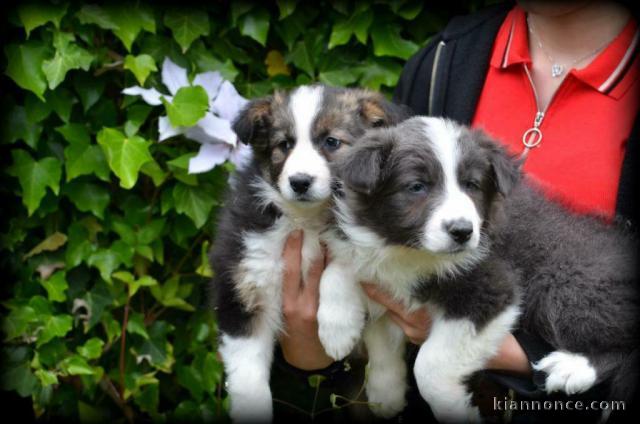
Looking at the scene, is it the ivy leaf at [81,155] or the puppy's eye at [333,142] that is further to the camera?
the ivy leaf at [81,155]

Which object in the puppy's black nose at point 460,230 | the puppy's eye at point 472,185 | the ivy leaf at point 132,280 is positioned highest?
the puppy's eye at point 472,185

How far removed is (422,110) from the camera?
358 cm

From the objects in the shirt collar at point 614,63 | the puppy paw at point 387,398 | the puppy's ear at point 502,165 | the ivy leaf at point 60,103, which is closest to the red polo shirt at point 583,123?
the shirt collar at point 614,63

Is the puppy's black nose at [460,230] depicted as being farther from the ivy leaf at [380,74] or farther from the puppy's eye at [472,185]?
the ivy leaf at [380,74]

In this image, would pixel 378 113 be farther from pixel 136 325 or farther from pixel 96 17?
pixel 136 325

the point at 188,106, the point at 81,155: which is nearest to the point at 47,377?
the point at 81,155

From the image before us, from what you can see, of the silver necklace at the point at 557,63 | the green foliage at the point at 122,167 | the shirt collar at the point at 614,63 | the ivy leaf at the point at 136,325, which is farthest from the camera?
the ivy leaf at the point at 136,325

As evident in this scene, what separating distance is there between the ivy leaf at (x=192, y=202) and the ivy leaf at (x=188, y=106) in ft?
1.30

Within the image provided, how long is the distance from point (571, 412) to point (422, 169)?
41.2 inches

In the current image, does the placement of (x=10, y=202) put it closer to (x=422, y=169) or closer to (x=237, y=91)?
(x=237, y=91)

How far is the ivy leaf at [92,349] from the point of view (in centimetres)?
Answer: 398

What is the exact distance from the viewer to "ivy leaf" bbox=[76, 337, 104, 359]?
3982 millimetres

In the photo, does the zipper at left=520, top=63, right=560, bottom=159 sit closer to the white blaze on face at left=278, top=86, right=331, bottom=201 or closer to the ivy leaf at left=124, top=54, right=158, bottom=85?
the white blaze on face at left=278, top=86, right=331, bottom=201

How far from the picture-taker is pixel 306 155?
2.97 m
